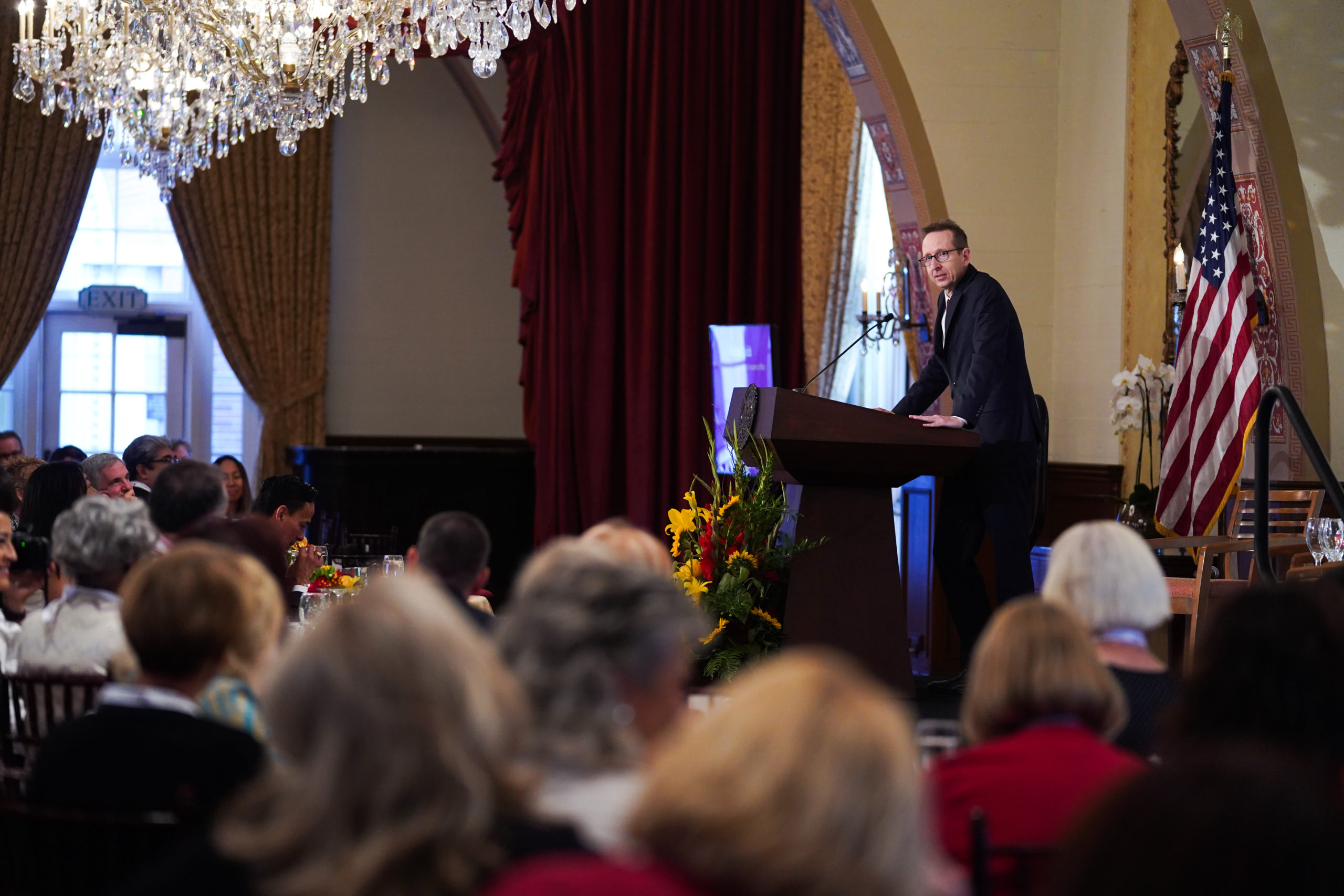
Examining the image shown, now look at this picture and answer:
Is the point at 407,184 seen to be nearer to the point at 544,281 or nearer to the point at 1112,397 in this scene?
the point at 544,281

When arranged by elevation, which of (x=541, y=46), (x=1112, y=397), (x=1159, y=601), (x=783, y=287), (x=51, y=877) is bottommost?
(x=51, y=877)

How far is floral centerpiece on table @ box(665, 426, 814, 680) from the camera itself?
15.6 feet

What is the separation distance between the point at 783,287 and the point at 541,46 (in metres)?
2.06

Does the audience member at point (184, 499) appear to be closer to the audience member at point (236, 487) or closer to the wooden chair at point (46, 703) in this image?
the wooden chair at point (46, 703)

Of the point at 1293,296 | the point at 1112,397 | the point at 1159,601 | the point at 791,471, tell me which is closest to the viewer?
the point at 1159,601

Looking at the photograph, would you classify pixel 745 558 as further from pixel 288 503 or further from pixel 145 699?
pixel 145 699

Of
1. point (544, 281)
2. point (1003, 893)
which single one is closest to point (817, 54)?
point (544, 281)

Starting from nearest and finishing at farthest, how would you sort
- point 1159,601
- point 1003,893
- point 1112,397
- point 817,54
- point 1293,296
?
point 1003,893, point 1159,601, point 1293,296, point 1112,397, point 817,54

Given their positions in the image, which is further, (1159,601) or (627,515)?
(627,515)

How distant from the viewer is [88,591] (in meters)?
2.78

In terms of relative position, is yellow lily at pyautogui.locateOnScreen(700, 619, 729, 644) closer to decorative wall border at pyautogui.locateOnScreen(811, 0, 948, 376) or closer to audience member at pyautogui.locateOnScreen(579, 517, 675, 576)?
audience member at pyautogui.locateOnScreen(579, 517, 675, 576)

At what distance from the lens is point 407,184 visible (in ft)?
35.8

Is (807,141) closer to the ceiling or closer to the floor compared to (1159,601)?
closer to the ceiling

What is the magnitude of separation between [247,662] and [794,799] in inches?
50.1
